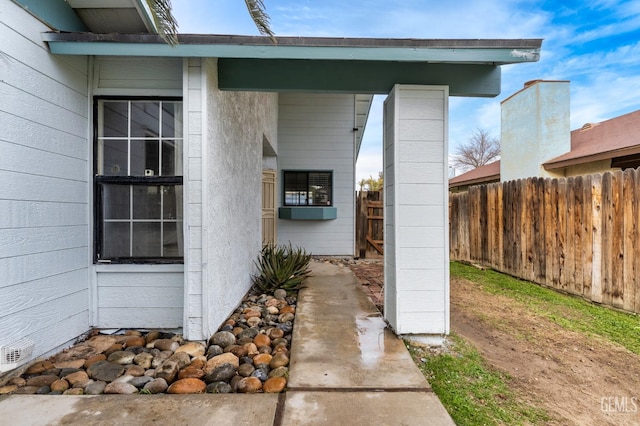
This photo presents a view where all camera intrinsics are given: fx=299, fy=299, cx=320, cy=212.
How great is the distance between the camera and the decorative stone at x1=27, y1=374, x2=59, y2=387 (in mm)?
2203

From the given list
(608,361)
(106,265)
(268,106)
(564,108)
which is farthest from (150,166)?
(564,108)

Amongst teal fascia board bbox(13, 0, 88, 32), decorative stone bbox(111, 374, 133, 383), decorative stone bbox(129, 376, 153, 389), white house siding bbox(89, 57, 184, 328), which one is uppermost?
teal fascia board bbox(13, 0, 88, 32)

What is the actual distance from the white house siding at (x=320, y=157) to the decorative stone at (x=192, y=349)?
17.7ft

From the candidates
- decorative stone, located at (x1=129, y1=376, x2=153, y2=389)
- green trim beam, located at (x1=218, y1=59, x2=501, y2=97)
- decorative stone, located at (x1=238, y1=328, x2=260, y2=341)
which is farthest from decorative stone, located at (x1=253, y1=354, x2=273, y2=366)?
green trim beam, located at (x1=218, y1=59, x2=501, y2=97)

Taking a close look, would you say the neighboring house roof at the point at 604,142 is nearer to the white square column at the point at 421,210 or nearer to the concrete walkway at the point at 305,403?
the white square column at the point at 421,210

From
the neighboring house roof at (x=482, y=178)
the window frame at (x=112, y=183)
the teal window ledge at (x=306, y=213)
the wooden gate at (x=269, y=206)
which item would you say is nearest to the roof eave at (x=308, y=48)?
the window frame at (x=112, y=183)

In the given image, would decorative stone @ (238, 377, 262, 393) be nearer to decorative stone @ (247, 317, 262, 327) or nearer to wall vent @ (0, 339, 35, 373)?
decorative stone @ (247, 317, 262, 327)

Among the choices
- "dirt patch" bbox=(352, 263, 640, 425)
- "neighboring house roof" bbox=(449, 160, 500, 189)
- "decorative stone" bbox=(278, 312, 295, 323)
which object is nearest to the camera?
"dirt patch" bbox=(352, 263, 640, 425)

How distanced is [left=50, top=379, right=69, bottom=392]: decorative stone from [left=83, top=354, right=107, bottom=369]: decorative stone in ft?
0.91

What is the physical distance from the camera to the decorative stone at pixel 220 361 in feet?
8.08

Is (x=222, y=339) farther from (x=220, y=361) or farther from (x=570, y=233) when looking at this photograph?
(x=570, y=233)

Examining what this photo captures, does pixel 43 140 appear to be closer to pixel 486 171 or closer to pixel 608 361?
pixel 608 361

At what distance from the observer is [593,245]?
4031mm

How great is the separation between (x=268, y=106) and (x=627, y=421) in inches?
253
